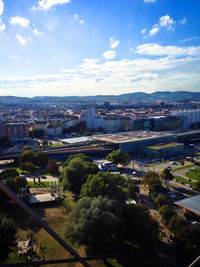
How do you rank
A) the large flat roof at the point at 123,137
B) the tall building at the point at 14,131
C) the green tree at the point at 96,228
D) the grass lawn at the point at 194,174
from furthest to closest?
the tall building at the point at 14,131 → the large flat roof at the point at 123,137 → the grass lawn at the point at 194,174 → the green tree at the point at 96,228

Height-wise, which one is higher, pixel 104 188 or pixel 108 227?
pixel 104 188

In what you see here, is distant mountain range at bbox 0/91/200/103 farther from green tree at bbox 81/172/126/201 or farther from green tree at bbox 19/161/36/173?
green tree at bbox 81/172/126/201

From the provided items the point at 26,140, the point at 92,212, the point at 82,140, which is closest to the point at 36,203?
the point at 92,212

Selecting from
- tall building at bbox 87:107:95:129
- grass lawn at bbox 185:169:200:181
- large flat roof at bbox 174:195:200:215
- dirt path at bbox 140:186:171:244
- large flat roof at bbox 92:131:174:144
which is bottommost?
dirt path at bbox 140:186:171:244

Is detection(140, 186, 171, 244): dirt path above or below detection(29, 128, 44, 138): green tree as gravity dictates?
below

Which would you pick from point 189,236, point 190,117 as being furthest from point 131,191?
point 190,117

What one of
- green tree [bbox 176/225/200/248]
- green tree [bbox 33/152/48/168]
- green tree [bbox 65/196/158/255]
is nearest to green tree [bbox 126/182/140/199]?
green tree [bbox 65/196/158/255]

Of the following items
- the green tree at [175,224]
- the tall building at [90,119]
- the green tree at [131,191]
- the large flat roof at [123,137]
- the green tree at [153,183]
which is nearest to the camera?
the green tree at [175,224]

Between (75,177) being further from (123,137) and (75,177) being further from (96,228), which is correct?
(123,137)

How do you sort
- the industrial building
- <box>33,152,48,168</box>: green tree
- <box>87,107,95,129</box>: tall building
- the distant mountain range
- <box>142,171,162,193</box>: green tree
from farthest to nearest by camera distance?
1. the distant mountain range
2. <box>87,107,95,129</box>: tall building
3. the industrial building
4. <box>33,152,48,168</box>: green tree
5. <box>142,171,162,193</box>: green tree

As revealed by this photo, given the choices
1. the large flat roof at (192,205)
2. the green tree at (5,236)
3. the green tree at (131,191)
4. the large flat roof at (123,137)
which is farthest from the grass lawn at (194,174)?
the green tree at (5,236)

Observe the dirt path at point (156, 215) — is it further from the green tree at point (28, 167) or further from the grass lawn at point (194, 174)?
the green tree at point (28, 167)

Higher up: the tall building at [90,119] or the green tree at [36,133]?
the tall building at [90,119]
